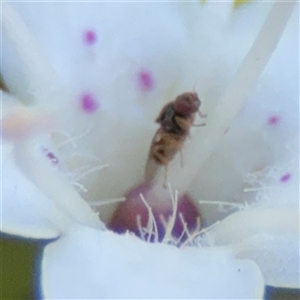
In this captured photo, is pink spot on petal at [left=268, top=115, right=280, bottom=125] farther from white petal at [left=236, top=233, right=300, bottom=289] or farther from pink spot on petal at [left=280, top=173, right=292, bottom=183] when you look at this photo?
white petal at [left=236, top=233, right=300, bottom=289]

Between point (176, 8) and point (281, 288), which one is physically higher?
point (176, 8)

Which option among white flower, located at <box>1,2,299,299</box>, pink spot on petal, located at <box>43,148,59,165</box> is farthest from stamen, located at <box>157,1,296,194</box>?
pink spot on petal, located at <box>43,148,59,165</box>

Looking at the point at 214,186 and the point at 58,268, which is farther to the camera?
the point at 214,186

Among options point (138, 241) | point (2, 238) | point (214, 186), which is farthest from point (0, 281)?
point (214, 186)

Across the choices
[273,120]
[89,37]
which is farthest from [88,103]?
[273,120]

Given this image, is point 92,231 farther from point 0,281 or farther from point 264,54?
point 264,54

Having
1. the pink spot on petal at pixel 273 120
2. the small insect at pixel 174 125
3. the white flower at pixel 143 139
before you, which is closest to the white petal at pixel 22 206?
the white flower at pixel 143 139
